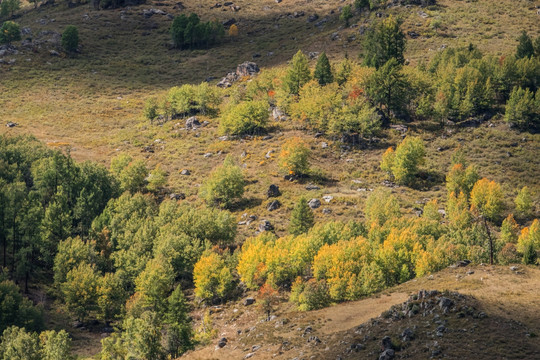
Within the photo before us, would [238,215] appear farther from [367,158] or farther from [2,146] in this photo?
[2,146]

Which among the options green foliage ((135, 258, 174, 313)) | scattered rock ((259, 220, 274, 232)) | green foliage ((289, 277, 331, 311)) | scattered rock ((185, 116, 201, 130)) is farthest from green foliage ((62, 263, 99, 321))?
scattered rock ((185, 116, 201, 130))

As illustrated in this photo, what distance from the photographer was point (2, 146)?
150875 millimetres

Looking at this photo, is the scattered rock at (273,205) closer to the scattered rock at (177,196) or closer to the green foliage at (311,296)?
the scattered rock at (177,196)

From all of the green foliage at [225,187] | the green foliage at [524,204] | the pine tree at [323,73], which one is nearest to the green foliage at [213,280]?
the green foliage at [225,187]

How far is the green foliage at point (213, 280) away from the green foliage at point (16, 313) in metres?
27.1

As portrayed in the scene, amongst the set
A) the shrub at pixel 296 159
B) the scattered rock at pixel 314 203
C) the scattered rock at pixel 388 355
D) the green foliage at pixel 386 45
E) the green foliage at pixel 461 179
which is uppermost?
the green foliage at pixel 386 45

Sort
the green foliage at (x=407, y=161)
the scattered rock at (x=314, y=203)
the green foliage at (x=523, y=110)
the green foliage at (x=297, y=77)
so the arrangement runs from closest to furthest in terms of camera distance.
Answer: the scattered rock at (x=314, y=203) → the green foliage at (x=407, y=161) → the green foliage at (x=523, y=110) → the green foliage at (x=297, y=77)

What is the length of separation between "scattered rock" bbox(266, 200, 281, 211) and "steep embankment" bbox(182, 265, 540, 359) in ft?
125

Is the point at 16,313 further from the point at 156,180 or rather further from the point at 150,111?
the point at 150,111

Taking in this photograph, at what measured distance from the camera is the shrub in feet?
441

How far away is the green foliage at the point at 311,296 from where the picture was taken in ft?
279

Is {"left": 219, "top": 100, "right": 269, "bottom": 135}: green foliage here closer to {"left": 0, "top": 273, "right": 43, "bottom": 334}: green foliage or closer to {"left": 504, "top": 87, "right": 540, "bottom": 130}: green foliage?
{"left": 504, "top": 87, "right": 540, "bottom": 130}: green foliage

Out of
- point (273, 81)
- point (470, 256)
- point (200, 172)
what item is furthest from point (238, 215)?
point (273, 81)

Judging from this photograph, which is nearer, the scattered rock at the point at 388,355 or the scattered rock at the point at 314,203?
the scattered rock at the point at 388,355
